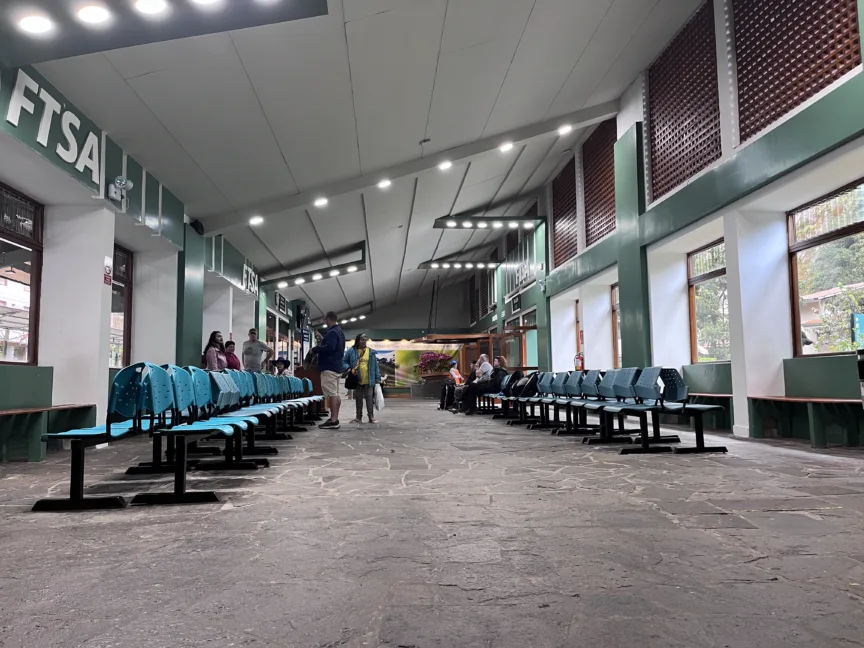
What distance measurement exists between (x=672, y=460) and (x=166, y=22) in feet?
17.6

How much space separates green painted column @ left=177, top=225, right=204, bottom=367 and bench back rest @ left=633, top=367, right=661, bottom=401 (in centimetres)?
685

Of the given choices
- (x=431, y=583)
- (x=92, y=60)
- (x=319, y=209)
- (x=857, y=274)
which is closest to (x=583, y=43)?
(x=857, y=274)

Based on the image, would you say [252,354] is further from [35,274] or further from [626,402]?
[626,402]

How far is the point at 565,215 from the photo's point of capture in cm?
1475

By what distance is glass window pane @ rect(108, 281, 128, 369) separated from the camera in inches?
359

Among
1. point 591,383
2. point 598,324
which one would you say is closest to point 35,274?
point 591,383

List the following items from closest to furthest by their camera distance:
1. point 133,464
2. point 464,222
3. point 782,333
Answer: point 133,464 < point 782,333 < point 464,222

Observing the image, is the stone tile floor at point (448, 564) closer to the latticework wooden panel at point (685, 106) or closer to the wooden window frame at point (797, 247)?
the wooden window frame at point (797, 247)

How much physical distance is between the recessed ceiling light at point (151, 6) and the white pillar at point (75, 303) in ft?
10.8

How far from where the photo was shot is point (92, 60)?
554cm

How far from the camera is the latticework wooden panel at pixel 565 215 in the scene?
14.2 meters

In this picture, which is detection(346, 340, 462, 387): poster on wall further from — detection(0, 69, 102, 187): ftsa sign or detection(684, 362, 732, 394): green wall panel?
detection(0, 69, 102, 187): ftsa sign

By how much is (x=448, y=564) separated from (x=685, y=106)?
8.61m

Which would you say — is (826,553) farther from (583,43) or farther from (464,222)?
(464,222)
